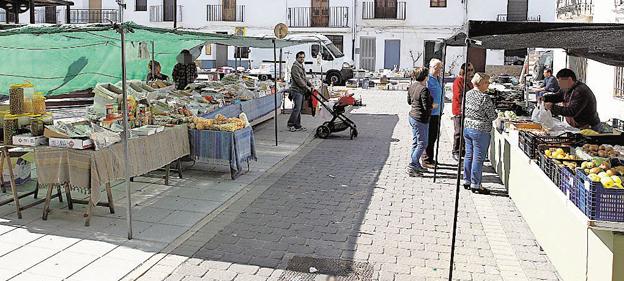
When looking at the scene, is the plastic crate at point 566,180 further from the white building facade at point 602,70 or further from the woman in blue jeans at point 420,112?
the white building facade at point 602,70

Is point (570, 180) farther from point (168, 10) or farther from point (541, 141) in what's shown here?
point (168, 10)

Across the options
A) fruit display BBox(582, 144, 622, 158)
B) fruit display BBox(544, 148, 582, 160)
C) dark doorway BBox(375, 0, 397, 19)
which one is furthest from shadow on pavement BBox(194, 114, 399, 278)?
dark doorway BBox(375, 0, 397, 19)

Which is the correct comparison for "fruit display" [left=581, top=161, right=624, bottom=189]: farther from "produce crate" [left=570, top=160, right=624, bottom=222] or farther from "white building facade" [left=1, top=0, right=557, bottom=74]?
"white building facade" [left=1, top=0, right=557, bottom=74]

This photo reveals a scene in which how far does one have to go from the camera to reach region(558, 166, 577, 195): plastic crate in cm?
468

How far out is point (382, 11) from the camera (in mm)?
35125

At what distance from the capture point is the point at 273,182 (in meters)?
8.34

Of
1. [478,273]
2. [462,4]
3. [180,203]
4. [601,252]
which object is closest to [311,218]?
[180,203]

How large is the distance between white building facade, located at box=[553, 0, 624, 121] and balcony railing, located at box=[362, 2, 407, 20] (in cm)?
1943

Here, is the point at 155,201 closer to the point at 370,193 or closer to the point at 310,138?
the point at 370,193

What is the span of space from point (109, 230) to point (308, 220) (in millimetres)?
2053

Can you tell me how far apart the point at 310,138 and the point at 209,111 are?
9.54ft

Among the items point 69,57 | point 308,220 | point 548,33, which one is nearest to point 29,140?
point 69,57

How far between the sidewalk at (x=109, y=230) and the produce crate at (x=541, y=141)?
349 centimetres

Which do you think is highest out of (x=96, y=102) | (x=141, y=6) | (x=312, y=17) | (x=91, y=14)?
(x=141, y=6)
